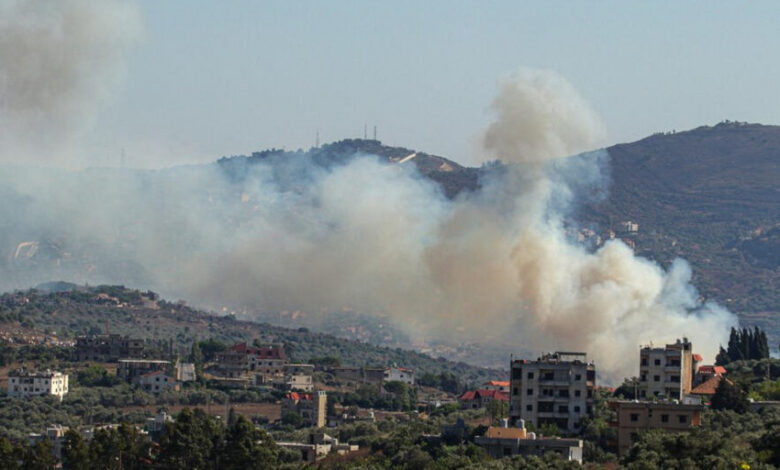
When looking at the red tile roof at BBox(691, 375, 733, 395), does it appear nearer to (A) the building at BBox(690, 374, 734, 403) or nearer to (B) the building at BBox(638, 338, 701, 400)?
(A) the building at BBox(690, 374, 734, 403)

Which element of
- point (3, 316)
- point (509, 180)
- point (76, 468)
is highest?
point (509, 180)

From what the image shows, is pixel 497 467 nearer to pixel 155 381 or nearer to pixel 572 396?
pixel 572 396

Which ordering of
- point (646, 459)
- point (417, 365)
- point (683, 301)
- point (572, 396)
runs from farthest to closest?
point (417, 365), point (683, 301), point (572, 396), point (646, 459)

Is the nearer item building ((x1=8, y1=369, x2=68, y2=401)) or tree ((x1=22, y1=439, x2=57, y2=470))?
tree ((x1=22, y1=439, x2=57, y2=470))

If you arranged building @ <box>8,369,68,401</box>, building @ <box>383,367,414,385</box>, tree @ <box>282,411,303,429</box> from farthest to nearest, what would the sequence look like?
1. building @ <box>383,367,414,385</box>
2. building @ <box>8,369,68,401</box>
3. tree @ <box>282,411,303,429</box>

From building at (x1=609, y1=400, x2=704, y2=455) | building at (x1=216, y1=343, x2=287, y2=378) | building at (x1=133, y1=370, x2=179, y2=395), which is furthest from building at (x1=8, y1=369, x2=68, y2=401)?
building at (x1=609, y1=400, x2=704, y2=455)

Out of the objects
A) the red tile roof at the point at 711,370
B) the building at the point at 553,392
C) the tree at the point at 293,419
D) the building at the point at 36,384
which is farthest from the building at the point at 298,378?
the building at the point at 553,392

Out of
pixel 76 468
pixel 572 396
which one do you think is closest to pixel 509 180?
pixel 572 396
